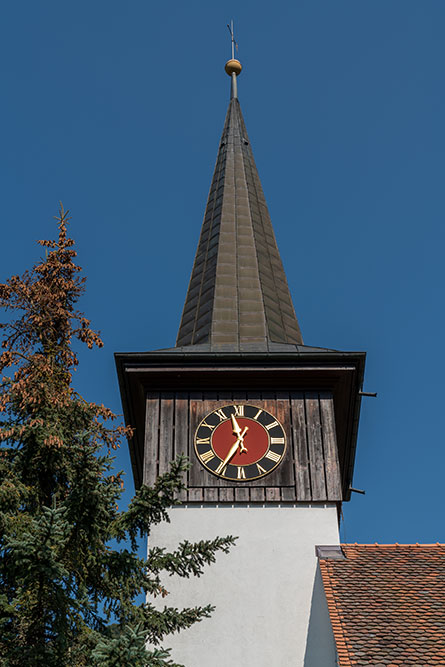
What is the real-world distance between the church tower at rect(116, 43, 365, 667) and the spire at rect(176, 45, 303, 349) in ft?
0.14

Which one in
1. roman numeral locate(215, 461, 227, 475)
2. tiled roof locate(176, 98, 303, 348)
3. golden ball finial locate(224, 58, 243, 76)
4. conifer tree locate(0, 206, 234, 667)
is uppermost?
golden ball finial locate(224, 58, 243, 76)

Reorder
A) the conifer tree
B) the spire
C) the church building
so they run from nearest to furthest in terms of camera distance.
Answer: the conifer tree, the church building, the spire

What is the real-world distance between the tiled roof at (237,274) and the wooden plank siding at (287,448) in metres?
1.25

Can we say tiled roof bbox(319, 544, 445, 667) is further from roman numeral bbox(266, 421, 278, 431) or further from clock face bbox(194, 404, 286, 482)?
roman numeral bbox(266, 421, 278, 431)

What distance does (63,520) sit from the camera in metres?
9.03

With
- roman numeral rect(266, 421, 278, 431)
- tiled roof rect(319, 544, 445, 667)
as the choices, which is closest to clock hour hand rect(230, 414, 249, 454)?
roman numeral rect(266, 421, 278, 431)

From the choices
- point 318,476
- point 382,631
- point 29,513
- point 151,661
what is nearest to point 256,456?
point 318,476

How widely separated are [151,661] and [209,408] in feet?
27.0

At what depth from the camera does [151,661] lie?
812 centimetres

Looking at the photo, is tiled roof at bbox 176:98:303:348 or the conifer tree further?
tiled roof at bbox 176:98:303:348

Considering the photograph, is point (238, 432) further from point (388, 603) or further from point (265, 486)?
point (388, 603)

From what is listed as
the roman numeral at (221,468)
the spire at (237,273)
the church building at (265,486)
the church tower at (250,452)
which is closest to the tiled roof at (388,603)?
the church building at (265,486)

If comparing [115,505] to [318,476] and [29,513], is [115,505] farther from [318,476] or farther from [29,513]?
[318,476]

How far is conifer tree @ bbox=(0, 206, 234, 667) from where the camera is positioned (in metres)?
8.55
